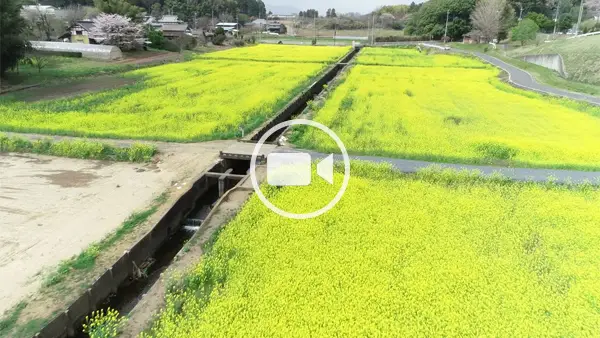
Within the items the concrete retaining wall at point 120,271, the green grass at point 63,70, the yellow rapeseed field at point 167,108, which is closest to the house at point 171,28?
the green grass at point 63,70

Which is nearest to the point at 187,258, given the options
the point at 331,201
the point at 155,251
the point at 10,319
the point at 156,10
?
the point at 155,251

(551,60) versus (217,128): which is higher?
(551,60)

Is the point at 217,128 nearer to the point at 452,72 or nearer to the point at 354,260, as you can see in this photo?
the point at 354,260

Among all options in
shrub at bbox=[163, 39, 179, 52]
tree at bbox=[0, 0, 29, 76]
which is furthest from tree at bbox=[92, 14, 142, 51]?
tree at bbox=[0, 0, 29, 76]

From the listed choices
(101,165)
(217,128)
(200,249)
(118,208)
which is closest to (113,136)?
(101,165)

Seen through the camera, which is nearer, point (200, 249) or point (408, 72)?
point (200, 249)
